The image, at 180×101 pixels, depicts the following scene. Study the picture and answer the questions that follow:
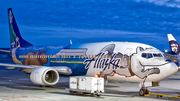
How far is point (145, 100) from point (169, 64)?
2769 millimetres

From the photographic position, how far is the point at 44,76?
17578mm

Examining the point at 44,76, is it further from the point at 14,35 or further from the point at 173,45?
the point at 173,45

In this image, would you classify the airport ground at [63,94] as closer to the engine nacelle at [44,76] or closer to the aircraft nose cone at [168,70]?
the engine nacelle at [44,76]

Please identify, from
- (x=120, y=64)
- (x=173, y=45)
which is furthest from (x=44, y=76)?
(x=173, y=45)

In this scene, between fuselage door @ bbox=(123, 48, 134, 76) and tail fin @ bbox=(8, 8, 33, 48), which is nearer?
fuselage door @ bbox=(123, 48, 134, 76)

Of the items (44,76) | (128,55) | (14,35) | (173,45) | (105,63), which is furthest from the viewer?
(173,45)

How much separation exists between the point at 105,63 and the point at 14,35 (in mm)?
15529

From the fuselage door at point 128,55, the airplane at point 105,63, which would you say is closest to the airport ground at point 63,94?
the airplane at point 105,63

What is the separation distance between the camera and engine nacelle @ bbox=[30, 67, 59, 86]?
57.7 ft

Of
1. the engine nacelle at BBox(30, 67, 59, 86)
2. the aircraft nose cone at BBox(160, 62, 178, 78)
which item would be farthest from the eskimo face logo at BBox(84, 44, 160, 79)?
the engine nacelle at BBox(30, 67, 59, 86)

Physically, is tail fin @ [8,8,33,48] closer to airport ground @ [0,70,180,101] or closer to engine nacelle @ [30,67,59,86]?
airport ground @ [0,70,180,101]

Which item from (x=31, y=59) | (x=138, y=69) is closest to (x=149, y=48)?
(x=138, y=69)

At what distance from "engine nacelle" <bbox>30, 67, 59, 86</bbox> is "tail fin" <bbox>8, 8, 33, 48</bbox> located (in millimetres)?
8948

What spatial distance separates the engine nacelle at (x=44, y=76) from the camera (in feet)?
57.7
